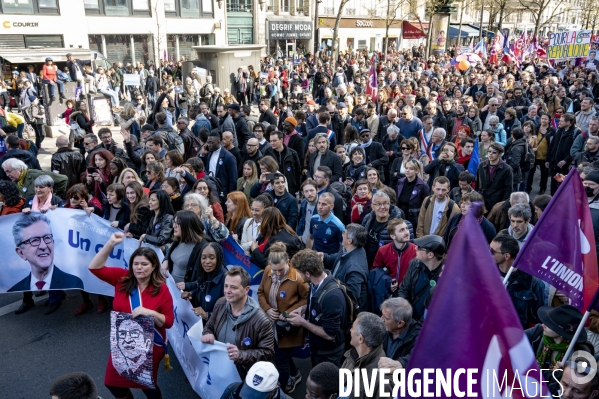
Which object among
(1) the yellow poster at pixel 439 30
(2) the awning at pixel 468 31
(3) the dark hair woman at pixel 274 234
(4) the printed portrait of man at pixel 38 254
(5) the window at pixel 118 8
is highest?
(2) the awning at pixel 468 31

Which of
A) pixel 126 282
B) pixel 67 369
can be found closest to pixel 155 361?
pixel 126 282

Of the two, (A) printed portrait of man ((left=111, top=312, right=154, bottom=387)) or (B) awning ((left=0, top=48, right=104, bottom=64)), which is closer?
(A) printed portrait of man ((left=111, top=312, right=154, bottom=387))

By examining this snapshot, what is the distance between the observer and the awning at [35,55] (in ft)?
73.1

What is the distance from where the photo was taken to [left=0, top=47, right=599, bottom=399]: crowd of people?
148 inches

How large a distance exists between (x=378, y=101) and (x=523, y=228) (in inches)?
409

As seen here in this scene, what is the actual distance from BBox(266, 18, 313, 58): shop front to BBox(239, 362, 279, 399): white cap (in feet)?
121

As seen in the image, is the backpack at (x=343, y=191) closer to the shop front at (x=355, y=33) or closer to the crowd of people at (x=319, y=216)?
the crowd of people at (x=319, y=216)

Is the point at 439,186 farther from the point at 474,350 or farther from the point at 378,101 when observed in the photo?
the point at 378,101

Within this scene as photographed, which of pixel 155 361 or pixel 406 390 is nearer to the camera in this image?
pixel 406 390

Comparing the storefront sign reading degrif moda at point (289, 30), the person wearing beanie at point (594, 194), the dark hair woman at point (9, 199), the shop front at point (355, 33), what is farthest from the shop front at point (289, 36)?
the person wearing beanie at point (594, 194)

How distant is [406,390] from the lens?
2.13 meters

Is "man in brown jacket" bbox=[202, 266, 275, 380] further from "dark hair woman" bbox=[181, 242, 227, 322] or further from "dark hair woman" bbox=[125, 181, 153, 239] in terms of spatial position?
"dark hair woman" bbox=[125, 181, 153, 239]

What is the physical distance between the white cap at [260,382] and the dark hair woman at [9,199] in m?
4.36

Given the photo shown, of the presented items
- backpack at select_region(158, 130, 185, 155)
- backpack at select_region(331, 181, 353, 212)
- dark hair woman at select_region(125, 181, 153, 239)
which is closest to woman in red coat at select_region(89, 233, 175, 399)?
dark hair woman at select_region(125, 181, 153, 239)
